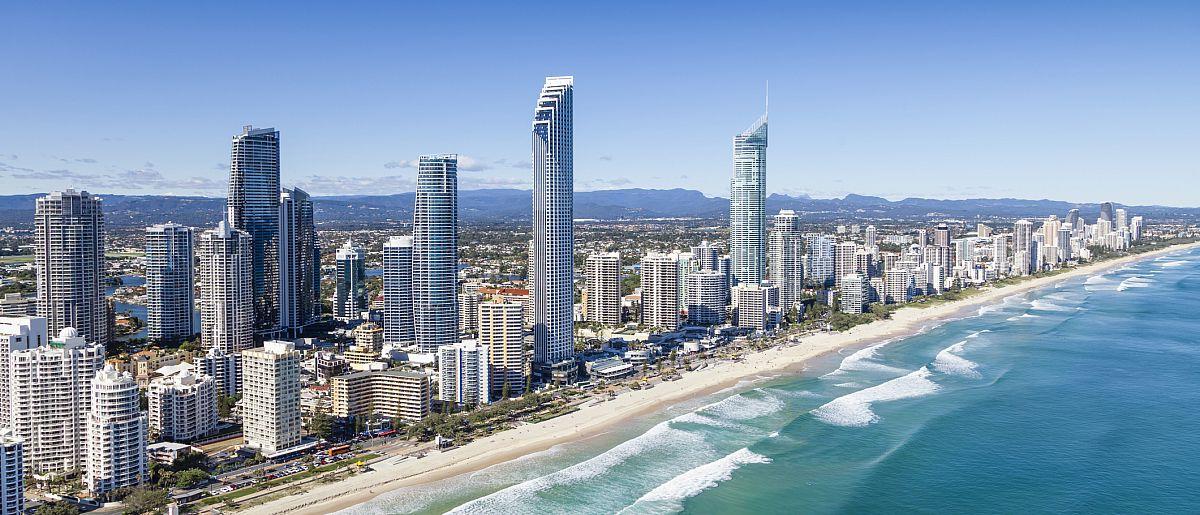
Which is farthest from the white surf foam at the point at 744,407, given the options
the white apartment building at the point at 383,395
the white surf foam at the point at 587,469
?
the white apartment building at the point at 383,395

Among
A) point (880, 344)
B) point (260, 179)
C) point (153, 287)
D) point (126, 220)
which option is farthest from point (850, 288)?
point (126, 220)

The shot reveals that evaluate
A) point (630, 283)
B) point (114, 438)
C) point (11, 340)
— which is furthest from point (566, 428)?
point (630, 283)

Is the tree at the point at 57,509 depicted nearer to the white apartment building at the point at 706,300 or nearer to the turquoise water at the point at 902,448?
the turquoise water at the point at 902,448

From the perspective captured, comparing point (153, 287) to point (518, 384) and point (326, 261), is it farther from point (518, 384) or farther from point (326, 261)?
point (326, 261)

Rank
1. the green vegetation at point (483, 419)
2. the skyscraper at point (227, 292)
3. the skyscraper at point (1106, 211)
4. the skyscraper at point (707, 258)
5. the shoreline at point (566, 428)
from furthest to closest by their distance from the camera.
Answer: the skyscraper at point (1106, 211)
the skyscraper at point (707, 258)
the skyscraper at point (227, 292)
the green vegetation at point (483, 419)
the shoreline at point (566, 428)

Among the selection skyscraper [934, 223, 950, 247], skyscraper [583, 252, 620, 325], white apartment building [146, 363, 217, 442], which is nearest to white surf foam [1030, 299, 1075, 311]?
skyscraper [934, 223, 950, 247]

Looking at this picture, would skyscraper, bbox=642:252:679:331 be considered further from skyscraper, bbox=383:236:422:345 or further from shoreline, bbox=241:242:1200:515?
skyscraper, bbox=383:236:422:345
